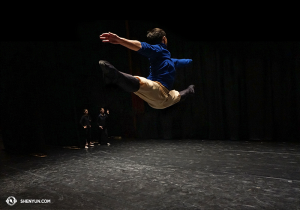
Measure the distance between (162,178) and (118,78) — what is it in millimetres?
2556

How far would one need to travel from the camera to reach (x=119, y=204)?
10.4 ft

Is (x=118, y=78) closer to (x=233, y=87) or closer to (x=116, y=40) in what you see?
(x=116, y=40)

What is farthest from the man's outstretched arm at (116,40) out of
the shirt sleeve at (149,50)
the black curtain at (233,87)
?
the black curtain at (233,87)

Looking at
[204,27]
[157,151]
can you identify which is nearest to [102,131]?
[157,151]

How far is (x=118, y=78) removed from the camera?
2010 mm

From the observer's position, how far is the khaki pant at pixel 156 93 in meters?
2.17

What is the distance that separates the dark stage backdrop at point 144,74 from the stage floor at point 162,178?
2.91 feet

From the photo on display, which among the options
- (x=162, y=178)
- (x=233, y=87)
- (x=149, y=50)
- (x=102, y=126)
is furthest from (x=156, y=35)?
(x=102, y=126)

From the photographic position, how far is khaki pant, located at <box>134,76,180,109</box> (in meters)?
2.17

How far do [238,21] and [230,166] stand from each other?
324cm

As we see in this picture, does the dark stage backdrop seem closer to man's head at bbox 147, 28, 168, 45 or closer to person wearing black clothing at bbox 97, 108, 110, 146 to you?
person wearing black clothing at bbox 97, 108, 110, 146

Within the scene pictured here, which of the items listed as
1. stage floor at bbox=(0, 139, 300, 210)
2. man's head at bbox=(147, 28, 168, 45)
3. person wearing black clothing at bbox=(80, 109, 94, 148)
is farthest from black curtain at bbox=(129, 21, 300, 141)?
man's head at bbox=(147, 28, 168, 45)

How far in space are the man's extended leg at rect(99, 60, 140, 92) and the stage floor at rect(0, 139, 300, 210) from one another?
1.63 metres

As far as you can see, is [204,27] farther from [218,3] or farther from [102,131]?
[102,131]
